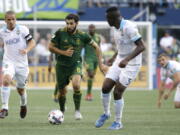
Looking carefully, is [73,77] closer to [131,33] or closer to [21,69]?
[21,69]

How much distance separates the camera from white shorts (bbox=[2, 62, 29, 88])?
46.3 feet

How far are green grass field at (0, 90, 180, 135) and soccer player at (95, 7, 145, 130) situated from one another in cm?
48

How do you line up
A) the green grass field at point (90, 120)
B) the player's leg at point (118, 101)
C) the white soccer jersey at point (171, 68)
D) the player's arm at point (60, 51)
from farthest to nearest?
the white soccer jersey at point (171, 68) < the player's arm at point (60, 51) < the player's leg at point (118, 101) < the green grass field at point (90, 120)

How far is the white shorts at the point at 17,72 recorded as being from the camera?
1410 centimetres

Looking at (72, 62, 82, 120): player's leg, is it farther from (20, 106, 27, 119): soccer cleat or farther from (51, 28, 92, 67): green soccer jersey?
(20, 106, 27, 119): soccer cleat

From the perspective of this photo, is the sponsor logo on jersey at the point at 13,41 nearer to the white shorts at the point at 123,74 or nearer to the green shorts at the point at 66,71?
the green shorts at the point at 66,71

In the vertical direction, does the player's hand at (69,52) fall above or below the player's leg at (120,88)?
above

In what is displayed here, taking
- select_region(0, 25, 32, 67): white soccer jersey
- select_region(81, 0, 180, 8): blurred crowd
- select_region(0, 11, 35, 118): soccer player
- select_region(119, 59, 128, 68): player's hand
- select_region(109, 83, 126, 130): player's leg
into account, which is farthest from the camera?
select_region(81, 0, 180, 8): blurred crowd

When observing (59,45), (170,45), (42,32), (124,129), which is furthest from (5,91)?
(170,45)

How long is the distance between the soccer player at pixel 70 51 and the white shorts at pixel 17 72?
0.76 meters

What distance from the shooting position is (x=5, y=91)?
1410cm

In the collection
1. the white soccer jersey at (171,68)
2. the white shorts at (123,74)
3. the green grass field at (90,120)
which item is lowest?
the green grass field at (90,120)

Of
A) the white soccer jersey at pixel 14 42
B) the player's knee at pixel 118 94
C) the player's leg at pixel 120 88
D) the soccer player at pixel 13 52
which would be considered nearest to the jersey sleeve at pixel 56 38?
the soccer player at pixel 13 52

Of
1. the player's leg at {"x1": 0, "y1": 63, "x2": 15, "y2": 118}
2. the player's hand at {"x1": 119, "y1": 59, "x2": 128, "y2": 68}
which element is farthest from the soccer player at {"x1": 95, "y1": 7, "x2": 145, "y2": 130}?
the player's leg at {"x1": 0, "y1": 63, "x2": 15, "y2": 118}
